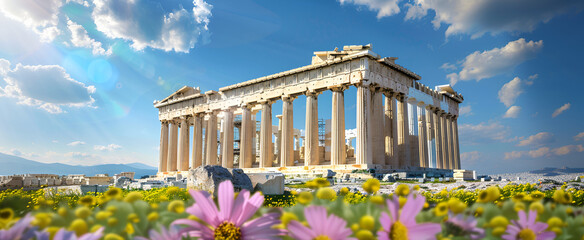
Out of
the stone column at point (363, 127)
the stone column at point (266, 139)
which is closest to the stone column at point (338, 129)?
the stone column at point (363, 127)

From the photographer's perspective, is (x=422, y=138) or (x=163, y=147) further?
(x=163, y=147)

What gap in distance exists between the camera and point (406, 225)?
54.9 inches

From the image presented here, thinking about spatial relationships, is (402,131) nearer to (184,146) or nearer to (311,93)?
(311,93)

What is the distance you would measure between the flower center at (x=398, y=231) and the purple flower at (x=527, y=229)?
1.28ft

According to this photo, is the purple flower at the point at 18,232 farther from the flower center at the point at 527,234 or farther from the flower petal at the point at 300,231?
the flower center at the point at 527,234

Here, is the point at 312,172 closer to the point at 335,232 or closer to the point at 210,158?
the point at 210,158

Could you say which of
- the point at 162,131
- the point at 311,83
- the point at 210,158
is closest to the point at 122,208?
the point at 311,83

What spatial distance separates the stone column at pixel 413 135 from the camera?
33.3 metres

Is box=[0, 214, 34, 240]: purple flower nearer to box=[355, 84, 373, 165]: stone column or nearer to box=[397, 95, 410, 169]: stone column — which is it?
box=[355, 84, 373, 165]: stone column

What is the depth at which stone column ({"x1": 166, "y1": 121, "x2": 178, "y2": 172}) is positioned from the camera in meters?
44.7

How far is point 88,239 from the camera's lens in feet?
3.99

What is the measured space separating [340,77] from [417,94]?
889cm

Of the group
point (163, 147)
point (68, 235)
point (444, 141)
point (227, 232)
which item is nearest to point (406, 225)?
point (227, 232)

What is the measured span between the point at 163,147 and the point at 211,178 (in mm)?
36126
